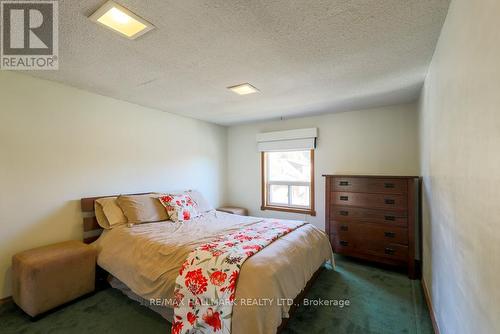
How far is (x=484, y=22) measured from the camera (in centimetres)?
88

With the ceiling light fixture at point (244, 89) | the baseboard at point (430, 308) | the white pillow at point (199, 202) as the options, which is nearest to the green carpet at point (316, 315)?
the baseboard at point (430, 308)

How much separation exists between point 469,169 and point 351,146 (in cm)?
268

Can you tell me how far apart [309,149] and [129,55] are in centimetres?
296

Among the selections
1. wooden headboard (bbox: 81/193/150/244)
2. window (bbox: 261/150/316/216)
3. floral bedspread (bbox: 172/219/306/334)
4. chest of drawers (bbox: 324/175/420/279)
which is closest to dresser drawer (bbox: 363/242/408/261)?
chest of drawers (bbox: 324/175/420/279)

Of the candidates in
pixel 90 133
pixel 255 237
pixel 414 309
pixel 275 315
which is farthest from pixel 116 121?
pixel 414 309

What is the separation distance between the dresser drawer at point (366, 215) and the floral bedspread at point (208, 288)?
5.66 feet

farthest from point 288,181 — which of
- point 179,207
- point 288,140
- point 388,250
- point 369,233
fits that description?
point 179,207

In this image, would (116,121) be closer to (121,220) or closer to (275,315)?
(121,220)

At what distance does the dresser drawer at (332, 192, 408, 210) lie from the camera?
283 centimetres

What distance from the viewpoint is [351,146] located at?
12.0 ft

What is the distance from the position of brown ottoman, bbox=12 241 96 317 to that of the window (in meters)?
2.95

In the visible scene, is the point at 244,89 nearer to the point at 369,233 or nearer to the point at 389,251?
the point at 369,233

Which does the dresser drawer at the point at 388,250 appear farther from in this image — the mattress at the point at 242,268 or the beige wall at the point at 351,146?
the beige wall at the point at 351,146

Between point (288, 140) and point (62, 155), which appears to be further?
point (288, 140)
